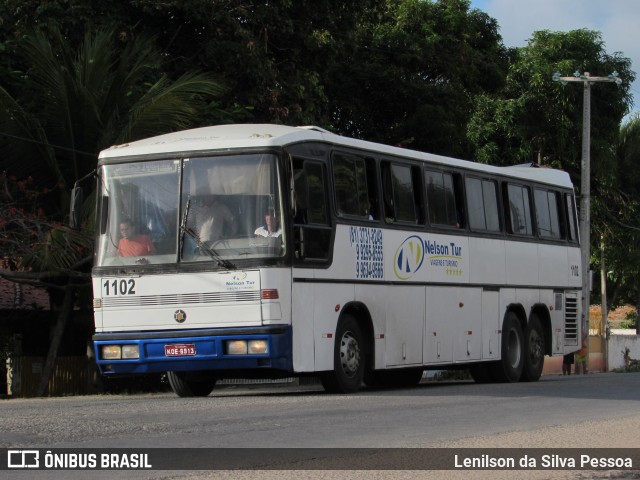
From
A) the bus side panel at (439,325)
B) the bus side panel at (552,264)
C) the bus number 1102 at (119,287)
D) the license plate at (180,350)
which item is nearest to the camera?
the license plate at (180,350)

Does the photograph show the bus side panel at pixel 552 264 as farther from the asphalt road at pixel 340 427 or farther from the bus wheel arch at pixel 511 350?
the asphalt road at pixel 340 427

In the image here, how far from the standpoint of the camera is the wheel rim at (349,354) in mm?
16312

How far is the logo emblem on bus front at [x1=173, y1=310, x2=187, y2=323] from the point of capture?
597 inches

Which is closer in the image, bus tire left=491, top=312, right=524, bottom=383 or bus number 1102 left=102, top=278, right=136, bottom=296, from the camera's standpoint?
bus number 1102 left=102, top=278, right=136, bottom=296

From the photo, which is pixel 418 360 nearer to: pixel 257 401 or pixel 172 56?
pixel 257 401

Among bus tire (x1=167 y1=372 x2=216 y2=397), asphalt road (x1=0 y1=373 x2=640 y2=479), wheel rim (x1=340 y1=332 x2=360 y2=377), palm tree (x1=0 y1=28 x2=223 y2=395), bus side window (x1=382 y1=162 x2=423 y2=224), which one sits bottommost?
asphalt road (x1=0 y1=373 x2=640 y2=479)

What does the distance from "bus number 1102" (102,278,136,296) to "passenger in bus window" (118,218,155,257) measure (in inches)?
13.1

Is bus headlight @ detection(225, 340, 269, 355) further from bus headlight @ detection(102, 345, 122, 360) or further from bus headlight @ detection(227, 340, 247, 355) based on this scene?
bus headlight @ detection(102, 345, 122, 360)

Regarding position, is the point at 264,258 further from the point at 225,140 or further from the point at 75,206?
the point at 75,206

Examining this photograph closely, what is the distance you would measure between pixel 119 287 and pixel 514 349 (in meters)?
8.78

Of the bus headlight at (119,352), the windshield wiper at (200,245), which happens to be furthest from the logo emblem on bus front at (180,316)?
the windshield wiper at (200,245)

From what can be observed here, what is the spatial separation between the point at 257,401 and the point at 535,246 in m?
8.95

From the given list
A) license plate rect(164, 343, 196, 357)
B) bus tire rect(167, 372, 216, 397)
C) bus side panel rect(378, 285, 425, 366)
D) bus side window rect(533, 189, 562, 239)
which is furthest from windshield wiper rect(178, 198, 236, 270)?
bus side window rect(533, 189, 562, 239)

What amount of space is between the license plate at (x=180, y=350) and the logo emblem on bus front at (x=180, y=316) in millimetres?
319
